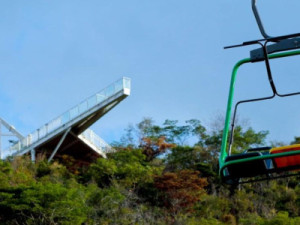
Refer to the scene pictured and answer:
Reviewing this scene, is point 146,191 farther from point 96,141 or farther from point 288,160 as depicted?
point 288,160

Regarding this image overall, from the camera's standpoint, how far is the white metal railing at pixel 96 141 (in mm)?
20152

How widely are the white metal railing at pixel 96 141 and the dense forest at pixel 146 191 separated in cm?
44

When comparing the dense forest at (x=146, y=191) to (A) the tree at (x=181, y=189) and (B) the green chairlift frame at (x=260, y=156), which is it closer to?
(A) the tree at (x=181, y=189)

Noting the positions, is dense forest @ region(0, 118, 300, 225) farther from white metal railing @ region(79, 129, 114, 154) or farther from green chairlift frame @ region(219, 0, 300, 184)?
green chairlift frame @ region(219, 0, 300, 184)

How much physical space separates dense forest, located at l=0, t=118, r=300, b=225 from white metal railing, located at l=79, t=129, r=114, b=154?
44 centimetres

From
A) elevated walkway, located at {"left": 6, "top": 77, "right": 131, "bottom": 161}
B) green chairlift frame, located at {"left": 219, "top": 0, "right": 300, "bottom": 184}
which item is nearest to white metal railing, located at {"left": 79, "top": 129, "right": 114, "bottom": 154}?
elevated walkway, located at {"left": 6, "top": 77, "right": 131, "bottom": 161}

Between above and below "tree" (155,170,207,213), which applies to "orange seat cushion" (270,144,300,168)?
below

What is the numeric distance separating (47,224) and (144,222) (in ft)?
7.57

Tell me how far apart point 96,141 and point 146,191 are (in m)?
4.39

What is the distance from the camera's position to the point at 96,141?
20.4 metres

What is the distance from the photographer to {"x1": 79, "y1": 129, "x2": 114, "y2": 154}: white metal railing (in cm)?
2015

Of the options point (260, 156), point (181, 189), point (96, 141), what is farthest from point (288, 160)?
point (96, 141)

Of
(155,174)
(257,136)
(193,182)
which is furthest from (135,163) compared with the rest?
(257,136)

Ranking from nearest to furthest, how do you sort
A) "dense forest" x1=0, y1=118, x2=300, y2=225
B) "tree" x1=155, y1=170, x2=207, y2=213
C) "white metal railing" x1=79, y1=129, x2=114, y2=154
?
"dense forest" x1=0, y1=118, x2=300, y2=225, "tree" x1=155, y1=170, x2=207, y2=213, "white metal railing" x1=79, y1=129, x2=114, y2=154
